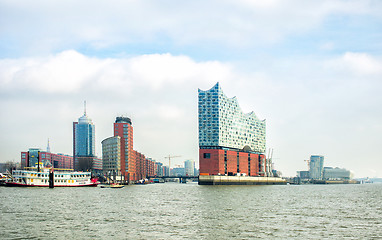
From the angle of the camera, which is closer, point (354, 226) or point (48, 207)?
point (354, 226)

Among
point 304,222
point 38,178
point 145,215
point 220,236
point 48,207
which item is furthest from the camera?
point 38,178

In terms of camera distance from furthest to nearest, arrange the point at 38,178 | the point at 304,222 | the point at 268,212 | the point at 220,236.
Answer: the point at 38,178, the point at 268,212, the point at 304,222, the point at 220,236

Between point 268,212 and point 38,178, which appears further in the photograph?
point 38,178

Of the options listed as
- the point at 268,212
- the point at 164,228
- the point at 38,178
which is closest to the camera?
the point at 164,228

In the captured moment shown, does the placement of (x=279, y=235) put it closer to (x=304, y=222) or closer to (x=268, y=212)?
(x=304, y=222)

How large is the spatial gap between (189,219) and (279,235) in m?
18.6

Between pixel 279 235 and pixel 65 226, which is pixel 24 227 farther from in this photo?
pixel 279 235

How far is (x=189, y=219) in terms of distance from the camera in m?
67.9

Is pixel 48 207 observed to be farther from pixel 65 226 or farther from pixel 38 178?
pixel 38 178

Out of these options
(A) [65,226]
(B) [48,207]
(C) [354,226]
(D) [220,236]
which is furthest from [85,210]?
(C) [354,226]

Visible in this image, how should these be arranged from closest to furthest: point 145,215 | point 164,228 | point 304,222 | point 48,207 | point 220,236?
1. point 220,236
2. point 164,228
3. point 304,222
4. point 145,215
5. point 48,207

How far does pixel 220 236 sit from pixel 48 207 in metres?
45.1

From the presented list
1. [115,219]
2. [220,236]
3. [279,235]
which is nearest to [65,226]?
[115,219]

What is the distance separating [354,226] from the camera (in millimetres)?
61594
